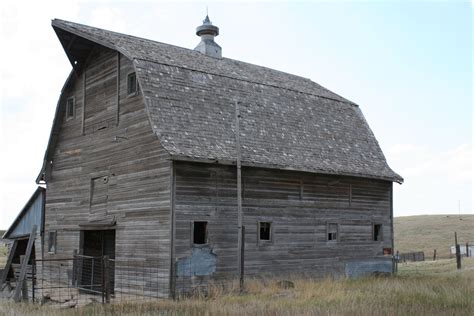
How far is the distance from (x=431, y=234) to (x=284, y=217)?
170 feet

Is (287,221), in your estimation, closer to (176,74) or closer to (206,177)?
(206,177)

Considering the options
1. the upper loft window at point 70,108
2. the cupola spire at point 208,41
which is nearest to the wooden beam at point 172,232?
the upper loft window at point 70,108

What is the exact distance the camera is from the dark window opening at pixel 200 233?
56.2 feet

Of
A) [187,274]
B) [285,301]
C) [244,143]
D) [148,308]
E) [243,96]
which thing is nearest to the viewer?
[148,308]

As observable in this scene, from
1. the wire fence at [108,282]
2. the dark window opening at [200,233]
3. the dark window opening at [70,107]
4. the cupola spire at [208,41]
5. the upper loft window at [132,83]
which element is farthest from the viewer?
the cupola spire at [208,41]

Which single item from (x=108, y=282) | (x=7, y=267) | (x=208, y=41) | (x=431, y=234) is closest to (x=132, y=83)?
(x=108, y=282)

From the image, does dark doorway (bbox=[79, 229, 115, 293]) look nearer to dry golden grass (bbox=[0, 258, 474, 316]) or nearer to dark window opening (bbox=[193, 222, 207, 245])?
dark window opening (bbox=[193, 222, 207, 245])

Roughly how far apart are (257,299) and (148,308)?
119 inches

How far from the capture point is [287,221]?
19297 mm

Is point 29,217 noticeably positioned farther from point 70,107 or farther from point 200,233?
point 200,233

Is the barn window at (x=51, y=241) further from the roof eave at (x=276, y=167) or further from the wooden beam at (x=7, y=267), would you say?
the roof eave at (x=276, y=167)

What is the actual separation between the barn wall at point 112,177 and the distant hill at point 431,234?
36.8 m

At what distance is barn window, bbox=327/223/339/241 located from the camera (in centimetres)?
2064

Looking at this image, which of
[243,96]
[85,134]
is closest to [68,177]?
[85,134]
